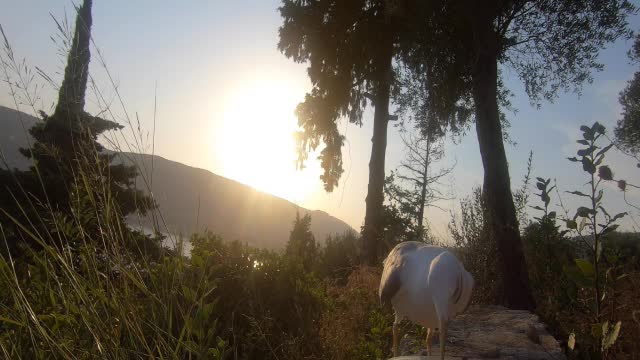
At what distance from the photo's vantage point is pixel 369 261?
1126 cm

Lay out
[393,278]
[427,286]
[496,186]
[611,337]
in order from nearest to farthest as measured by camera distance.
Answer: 1. [611,337]
2. [427,286]
3. [393,278]
4. [496,186]

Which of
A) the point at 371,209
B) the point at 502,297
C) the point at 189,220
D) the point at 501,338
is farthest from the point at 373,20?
the point at 189,220

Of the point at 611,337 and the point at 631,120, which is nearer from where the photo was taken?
the point at 611,337

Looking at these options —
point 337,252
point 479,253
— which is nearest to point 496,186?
point 479,253

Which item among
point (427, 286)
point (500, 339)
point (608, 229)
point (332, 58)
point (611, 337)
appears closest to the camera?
point (611, 337)

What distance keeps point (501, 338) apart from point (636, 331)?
1.35 metres

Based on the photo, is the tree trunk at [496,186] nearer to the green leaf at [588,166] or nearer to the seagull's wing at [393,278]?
the seagull's wing at [393,278]

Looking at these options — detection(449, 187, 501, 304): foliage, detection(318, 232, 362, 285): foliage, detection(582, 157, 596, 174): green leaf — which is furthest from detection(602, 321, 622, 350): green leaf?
detection(318, 232, 362, 285): foliage

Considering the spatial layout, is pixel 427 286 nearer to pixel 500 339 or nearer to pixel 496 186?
pixel 500 339

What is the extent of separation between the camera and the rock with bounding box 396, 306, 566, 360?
4.01 meters

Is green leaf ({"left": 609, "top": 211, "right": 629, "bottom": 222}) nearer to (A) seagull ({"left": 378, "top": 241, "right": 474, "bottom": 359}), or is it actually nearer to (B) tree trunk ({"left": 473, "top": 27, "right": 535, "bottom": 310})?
(A) seagull ({"left": 378, "top": 241, "right": 474, "bottom": 359})

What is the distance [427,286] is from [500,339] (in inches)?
79.6

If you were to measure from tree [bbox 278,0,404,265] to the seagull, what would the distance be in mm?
7507

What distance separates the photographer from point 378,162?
12.3m
